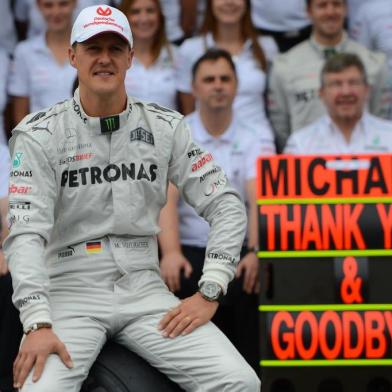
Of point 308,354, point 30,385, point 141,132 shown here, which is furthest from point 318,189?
point 30,385

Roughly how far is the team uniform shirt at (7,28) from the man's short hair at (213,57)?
5.38 ft

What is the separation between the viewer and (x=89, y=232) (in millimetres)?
4270

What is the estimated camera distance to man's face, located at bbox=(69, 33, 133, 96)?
4.23 metres

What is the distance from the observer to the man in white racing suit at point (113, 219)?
411 cm

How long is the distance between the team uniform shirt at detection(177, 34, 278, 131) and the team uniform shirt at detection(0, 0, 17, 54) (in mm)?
1292

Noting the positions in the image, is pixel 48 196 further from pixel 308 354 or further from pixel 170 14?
pixel 170 14

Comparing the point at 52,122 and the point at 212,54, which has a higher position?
the point at 212,54

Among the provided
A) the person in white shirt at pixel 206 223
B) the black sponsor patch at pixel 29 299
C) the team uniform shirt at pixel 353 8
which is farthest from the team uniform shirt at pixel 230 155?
the black sponsor patch at pixel 29 299

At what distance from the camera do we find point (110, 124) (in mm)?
4293

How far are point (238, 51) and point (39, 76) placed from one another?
1370 mm

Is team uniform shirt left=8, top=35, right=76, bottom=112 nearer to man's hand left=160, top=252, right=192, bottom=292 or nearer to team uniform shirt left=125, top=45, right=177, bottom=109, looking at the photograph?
team uniform shirt left=125, top=45, right=177, bottom=109

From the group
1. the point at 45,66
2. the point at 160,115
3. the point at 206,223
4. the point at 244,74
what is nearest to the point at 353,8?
the point at 244,74

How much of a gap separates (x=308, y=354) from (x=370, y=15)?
12.0 ft

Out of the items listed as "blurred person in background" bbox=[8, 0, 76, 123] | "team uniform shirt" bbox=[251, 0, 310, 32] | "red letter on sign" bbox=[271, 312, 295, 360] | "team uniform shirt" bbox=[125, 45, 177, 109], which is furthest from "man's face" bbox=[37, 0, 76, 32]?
"red letter on sign" bbox=[271, 312, 295, 360]
